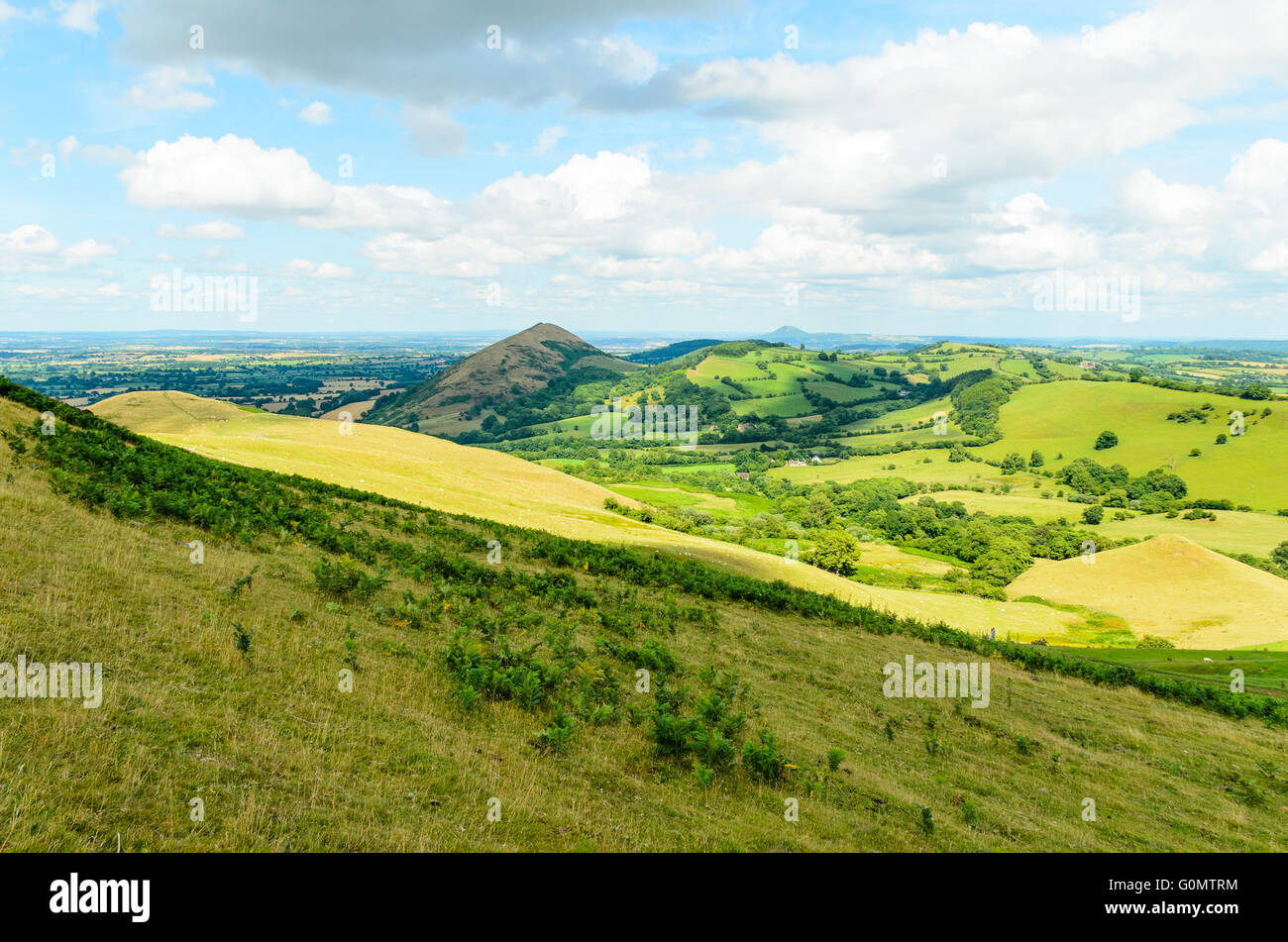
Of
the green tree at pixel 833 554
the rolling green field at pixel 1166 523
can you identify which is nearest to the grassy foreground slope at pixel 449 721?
the green tree at pixel 833 554

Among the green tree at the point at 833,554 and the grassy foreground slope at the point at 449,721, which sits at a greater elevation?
the grassy foreground slope at the point at 449,721

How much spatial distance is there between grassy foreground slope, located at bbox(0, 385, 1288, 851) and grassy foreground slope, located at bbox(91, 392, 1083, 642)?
21.8 meters

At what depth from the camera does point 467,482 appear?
62.8m

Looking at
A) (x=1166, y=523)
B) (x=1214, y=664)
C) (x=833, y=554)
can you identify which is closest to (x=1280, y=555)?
(x=1166, y=523)

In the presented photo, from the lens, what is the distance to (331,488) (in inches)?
1517

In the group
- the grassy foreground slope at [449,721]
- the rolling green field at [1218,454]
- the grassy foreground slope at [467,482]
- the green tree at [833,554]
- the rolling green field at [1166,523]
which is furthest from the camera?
the rolling green field at [1218,454]

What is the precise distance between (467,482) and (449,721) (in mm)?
52301

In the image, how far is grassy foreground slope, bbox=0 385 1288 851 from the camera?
27.7 feet

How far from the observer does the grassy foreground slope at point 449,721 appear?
27.7 ft

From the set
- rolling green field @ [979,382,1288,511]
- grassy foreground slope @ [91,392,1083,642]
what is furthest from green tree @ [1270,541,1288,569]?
grassy foreground slope @ [91,392,1083,642]

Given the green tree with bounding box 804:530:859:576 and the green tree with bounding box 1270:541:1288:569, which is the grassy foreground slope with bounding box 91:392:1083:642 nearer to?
the green tree with bounding box 804:530:859:576

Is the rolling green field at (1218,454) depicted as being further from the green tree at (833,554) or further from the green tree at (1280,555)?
the green tree at (833,554)

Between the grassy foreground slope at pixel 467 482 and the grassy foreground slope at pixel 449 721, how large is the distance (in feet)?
71.6
